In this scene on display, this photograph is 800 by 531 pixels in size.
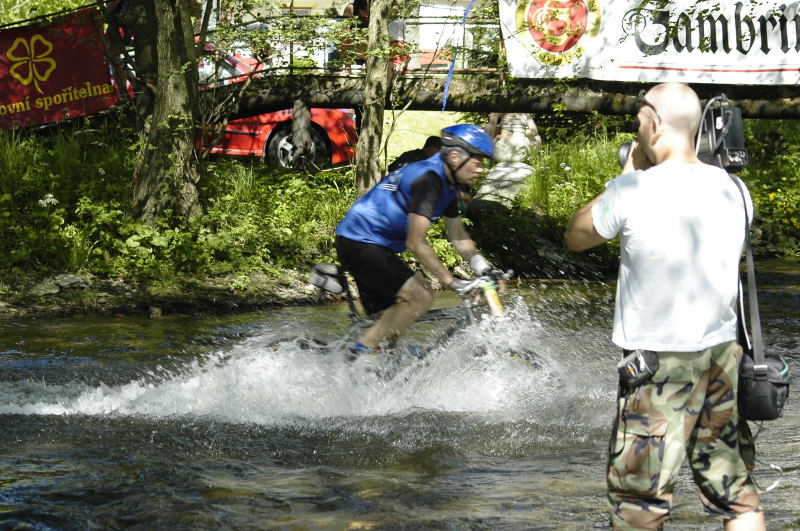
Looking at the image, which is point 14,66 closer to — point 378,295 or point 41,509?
point 378,295

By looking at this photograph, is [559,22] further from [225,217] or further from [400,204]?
[400,204]

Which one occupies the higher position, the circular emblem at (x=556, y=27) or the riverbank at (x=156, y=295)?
the circular emblem at (x=556, y=27)

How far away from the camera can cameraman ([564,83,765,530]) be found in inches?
129

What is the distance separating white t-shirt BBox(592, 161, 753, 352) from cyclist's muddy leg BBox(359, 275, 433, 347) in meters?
3.39

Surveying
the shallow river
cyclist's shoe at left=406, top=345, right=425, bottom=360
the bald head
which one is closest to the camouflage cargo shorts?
the bald head

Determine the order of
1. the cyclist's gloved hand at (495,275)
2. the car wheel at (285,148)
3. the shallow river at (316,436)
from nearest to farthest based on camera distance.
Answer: the shallow river at (316,436) < the cyclist's gloved hand at (495,275) < the car wheel at (285,148)

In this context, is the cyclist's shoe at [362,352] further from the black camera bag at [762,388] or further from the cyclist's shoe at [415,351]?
the black camera bag at [762,388]

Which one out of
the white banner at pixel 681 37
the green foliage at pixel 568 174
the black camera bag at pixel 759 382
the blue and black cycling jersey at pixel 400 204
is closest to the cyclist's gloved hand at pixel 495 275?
the blue and black cycling jersey at pixel 400 204

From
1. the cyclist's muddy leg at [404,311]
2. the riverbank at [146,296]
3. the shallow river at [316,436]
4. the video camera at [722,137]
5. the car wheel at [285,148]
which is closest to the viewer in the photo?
the video camera at [722,137]

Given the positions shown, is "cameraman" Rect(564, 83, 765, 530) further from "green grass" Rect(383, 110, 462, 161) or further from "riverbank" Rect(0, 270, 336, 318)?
"green grass" Rect(383, 110, 462, 161)

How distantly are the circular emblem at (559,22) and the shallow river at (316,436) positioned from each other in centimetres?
630

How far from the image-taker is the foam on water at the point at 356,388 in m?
6.75

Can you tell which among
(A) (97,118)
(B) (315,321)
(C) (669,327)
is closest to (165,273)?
(B) (315,321)

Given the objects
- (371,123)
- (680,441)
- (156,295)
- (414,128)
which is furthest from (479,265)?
(414,128)
